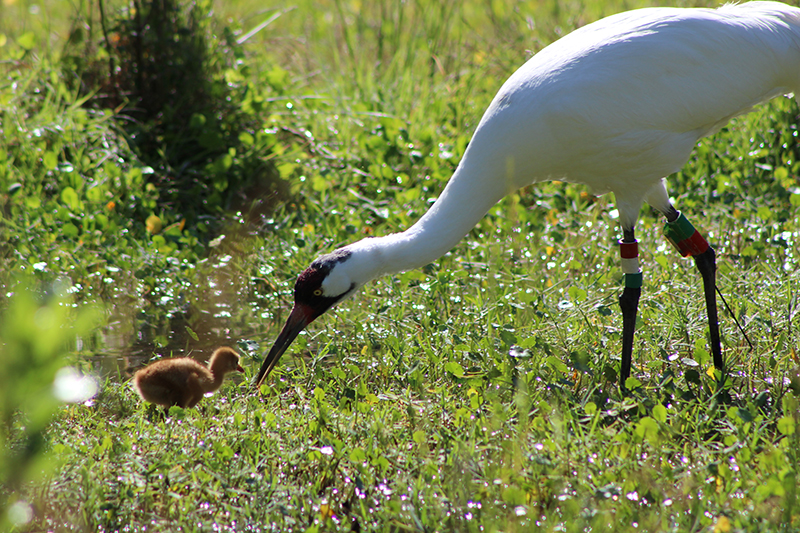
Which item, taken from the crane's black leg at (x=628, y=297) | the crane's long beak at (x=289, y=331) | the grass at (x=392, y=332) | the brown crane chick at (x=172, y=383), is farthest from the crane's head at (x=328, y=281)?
the crane's black leg at (x=628, y=297)

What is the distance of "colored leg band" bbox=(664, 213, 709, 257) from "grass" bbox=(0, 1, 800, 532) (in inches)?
12.0

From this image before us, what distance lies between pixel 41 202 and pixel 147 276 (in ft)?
3.46

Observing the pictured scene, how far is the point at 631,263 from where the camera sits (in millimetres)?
3561

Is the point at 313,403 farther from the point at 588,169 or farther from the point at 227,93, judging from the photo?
the point at 227,93

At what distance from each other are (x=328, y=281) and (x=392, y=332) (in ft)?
2.34

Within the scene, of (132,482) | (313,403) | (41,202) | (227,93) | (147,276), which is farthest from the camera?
(227,93)

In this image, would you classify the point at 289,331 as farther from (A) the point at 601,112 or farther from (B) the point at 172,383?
(A) the point at 601,112

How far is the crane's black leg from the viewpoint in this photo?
11.0 ft

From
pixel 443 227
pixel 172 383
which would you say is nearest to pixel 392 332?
pixel 443 227

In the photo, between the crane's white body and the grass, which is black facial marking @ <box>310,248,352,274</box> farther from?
the grass

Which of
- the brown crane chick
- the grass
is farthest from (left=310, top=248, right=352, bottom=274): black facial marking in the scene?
the brown crane chick

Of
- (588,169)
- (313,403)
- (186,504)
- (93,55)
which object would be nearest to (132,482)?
(186,504)

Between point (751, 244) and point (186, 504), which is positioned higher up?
point (186, 504)

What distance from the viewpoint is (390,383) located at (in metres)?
3.43
